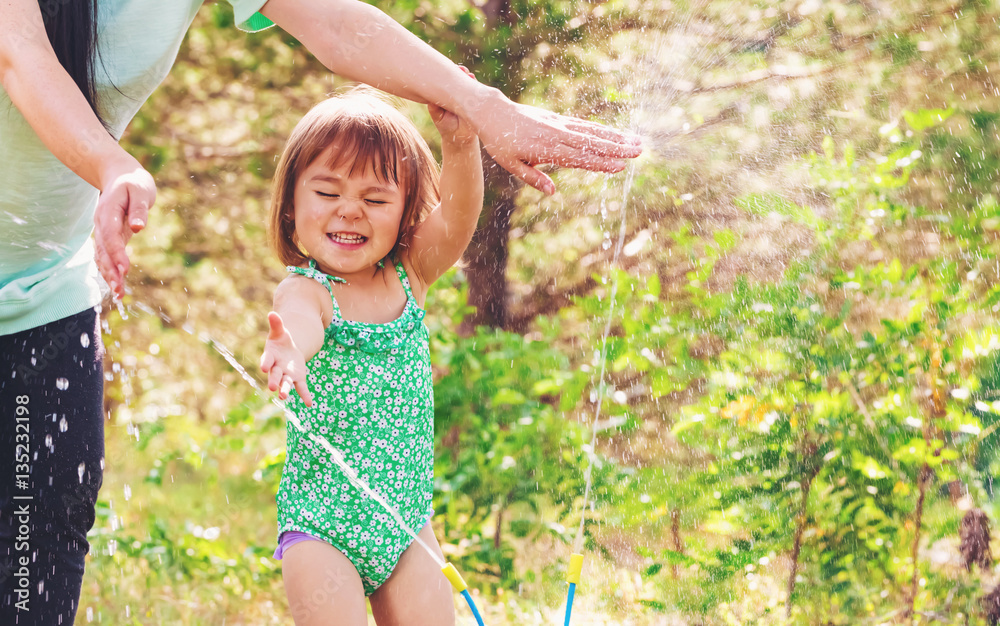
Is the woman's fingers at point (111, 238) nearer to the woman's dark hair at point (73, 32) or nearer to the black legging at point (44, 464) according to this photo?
the woman's dark hair at point (73, 32)

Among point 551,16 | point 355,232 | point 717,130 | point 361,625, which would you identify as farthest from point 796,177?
point 361,625

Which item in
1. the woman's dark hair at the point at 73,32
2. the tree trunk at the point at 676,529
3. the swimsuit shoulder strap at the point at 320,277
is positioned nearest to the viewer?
the woman's dark hair at the point at 73,32

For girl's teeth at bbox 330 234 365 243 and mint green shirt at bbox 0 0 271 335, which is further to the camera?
girl's teeth at bbox 330 234 365 243

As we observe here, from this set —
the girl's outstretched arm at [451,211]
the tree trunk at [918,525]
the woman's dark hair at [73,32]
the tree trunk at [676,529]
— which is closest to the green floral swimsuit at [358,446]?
the girl's outstretched arm at [451,211]

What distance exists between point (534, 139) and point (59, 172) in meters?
0.72

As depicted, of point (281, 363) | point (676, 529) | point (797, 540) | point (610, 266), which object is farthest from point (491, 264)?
point (281, 363)

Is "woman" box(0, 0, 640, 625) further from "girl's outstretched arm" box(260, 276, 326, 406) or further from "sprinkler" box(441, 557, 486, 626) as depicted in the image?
"sprinkler" box(441, 557, 486, 626)

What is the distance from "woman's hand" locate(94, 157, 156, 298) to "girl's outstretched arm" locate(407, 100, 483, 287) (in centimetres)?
58

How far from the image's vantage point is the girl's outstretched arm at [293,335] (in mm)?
1180

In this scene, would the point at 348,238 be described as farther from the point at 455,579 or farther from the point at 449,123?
the point at 455,579

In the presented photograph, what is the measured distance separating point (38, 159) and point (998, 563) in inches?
98.7

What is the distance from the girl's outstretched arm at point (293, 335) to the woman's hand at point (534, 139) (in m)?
0.40

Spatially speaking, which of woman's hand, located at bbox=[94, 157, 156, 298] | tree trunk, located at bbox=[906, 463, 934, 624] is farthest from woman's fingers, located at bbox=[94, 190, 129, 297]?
tree trunk, located at bbox=[906, 463, 934, 624]

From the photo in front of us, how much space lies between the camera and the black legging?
1437mm
